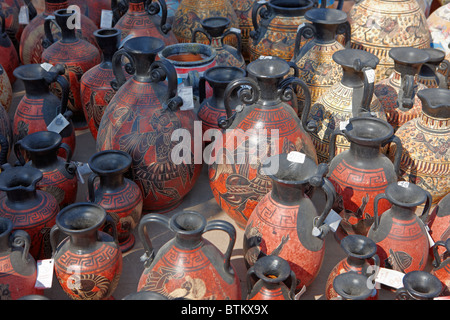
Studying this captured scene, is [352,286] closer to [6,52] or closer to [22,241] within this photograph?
[22,241]

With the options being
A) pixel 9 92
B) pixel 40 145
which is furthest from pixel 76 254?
pixel 9 92

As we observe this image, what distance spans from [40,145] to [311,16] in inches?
102

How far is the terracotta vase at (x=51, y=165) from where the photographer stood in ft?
13.0

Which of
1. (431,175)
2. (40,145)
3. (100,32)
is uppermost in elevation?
(100,32)

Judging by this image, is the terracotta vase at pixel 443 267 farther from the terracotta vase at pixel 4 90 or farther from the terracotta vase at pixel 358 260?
the terracotta vase at pixel 4 90

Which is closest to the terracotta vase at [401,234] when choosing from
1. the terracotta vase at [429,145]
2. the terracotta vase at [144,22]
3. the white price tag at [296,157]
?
the white price tag at [296,157]

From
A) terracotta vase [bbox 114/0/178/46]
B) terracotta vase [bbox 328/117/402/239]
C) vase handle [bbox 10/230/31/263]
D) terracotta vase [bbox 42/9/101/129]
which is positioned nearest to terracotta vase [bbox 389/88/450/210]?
terracotta vase [bbox 328/117/402/239]

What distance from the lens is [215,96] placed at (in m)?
4.50

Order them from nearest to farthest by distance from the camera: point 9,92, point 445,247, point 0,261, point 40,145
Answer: point 0,261 < point 445,247 < point 40,145 < point 9,92

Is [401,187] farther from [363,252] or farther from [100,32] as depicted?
[100,32]

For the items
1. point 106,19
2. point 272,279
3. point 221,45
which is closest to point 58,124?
point 221,45

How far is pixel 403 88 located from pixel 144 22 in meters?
2.61

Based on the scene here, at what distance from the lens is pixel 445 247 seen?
346 centimetres

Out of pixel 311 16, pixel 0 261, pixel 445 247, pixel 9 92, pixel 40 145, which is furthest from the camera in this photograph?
pixel 9 92
